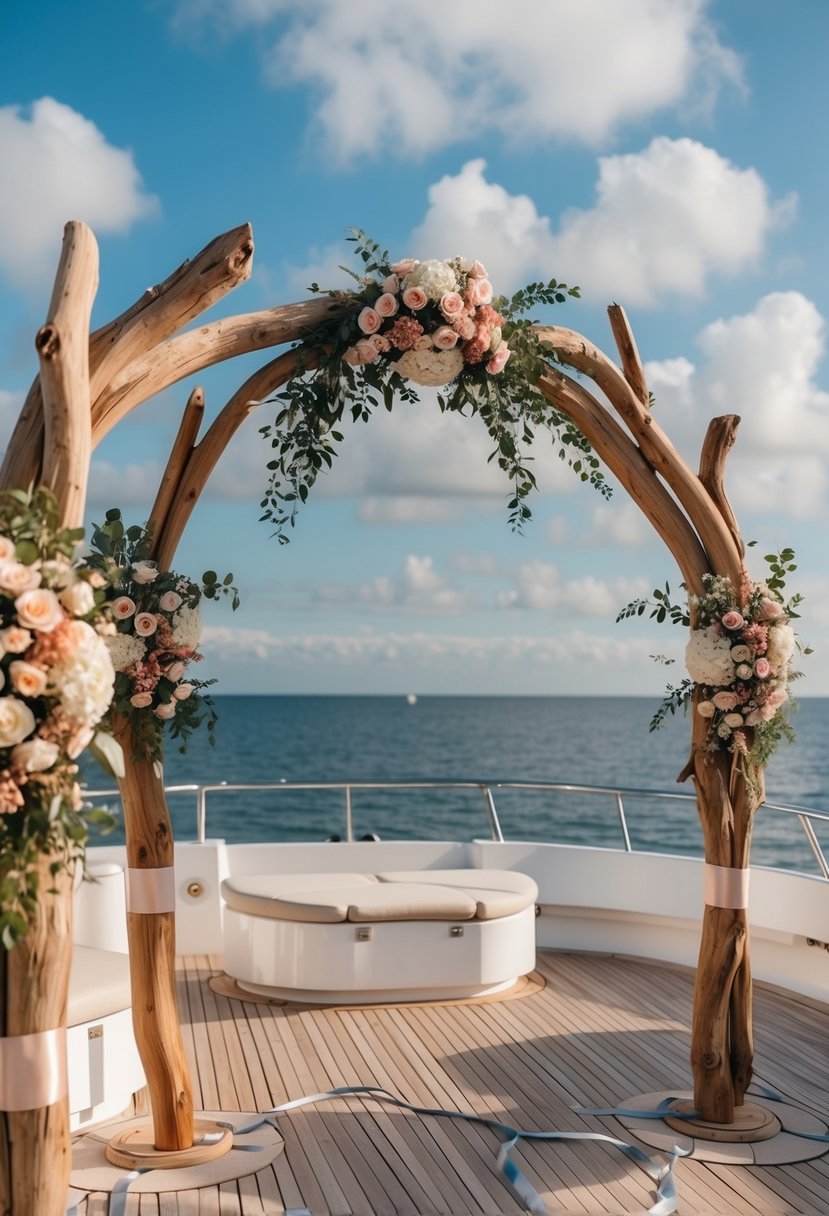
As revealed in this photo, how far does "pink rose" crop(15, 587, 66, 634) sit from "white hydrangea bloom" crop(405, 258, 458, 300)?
2.17m

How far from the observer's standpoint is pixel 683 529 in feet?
15.8

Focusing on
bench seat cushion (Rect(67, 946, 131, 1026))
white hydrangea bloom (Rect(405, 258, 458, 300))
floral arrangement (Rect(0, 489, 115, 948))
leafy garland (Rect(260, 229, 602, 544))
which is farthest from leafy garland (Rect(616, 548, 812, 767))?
floral arrangement (Rect(0, 489, 115, 948))

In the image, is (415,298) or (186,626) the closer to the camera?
(415,298)

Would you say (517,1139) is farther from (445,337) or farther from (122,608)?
(445,337)

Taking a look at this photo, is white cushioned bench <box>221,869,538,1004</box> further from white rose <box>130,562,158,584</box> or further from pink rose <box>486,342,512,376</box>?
pink rose <box>486,342,512,376</box>

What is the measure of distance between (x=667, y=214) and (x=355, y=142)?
6.14 meters

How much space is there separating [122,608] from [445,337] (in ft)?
4.91

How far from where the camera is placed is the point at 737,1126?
4547 mm

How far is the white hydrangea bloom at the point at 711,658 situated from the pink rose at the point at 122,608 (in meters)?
2.18

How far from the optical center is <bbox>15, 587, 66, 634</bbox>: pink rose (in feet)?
7.97

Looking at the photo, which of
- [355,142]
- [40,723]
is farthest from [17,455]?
[355,142]

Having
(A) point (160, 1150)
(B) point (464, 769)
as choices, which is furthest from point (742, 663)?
(B) point (464, 769)

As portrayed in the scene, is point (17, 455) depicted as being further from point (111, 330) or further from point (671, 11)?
point (671, 11)

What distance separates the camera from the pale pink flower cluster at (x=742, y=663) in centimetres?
457
